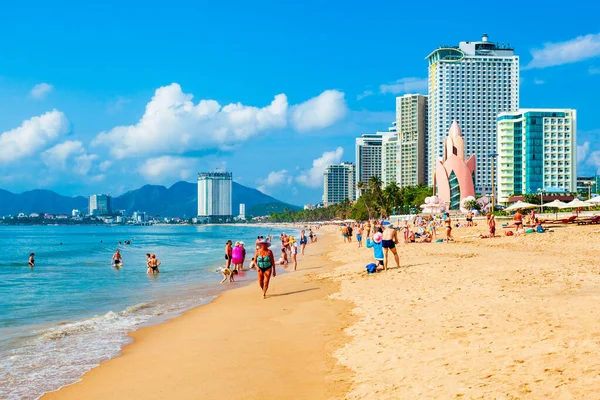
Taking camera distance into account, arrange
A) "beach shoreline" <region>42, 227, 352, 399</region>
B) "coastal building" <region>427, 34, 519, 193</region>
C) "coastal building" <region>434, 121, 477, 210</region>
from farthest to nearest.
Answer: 1. "coastal building" <region>427, 34, 519, 193</region>
2. "coastal building" <region>434, 121, 477, 210</region>
3. "beach shoreline" <region>42, 227, 352, 399</region>

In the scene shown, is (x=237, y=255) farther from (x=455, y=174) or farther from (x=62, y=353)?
(x=455, y=174)

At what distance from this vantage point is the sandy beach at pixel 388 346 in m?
5.08

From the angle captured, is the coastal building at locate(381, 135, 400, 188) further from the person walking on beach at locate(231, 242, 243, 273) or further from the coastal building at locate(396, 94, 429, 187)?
the person walking on beach at locate(231, 242, 243, 273)

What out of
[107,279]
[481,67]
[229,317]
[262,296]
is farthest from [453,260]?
[481,67]

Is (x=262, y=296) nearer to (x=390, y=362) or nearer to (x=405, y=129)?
(x=390, y=362)

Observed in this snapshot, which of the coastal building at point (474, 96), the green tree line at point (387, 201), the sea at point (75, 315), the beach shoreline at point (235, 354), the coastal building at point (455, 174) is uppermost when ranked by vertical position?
the coastal building at point (474, 96)

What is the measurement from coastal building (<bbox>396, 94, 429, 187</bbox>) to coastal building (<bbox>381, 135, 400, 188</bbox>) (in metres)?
1.79

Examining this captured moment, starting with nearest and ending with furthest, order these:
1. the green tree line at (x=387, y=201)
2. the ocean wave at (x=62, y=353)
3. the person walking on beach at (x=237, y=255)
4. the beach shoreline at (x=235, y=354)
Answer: the beach shoreline at (x=235, y=354) < the ocean wave at (x=62, y=353) < the person walking on beach at (x=237, y=255) < the green tree line at (x=387, y=201)

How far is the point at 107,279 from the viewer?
2328 cm

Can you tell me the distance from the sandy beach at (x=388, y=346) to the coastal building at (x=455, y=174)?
9638 cm

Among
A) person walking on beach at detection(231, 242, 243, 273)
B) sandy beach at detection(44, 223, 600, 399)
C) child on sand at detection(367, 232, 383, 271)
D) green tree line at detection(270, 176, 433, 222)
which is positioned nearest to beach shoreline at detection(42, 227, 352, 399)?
sandy beach at detection(44, 223, 600, 399)

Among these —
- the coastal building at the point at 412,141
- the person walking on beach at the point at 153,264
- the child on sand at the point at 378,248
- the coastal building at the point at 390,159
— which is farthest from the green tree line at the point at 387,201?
the child on sand at the point at 378,248

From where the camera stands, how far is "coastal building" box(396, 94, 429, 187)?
172m

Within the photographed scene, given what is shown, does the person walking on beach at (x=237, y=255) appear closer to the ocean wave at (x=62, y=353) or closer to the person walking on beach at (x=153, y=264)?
the person walking on beach at (x=153, y=264)
